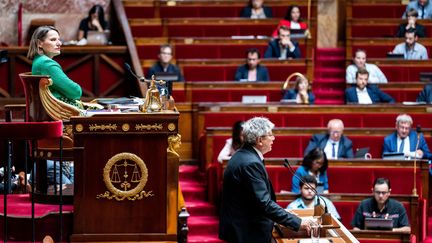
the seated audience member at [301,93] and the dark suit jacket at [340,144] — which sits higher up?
the seated audience member at [301,93]

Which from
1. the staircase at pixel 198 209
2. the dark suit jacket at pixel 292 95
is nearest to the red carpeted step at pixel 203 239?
the staircase at pixel 198 209

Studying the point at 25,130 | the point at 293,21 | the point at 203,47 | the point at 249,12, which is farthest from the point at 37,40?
the point at 249,12

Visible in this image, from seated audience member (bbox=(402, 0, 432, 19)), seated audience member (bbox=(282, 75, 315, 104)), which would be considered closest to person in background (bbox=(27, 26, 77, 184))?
seated audience member (bbox=(282, 75, 315, 104))

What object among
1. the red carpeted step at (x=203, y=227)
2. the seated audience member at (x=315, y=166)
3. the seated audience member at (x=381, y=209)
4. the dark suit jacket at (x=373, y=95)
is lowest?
the red carpeted step at (x=203, y=227)

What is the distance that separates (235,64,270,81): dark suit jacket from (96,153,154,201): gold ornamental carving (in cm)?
405

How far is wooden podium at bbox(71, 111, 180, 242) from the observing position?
3.48 m

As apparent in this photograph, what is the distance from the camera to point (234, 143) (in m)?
5.91

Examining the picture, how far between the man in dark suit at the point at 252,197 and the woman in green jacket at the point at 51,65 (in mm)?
667

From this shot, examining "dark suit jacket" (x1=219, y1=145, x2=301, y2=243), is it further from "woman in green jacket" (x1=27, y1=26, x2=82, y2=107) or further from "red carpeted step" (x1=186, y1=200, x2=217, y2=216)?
"red carpeted step" (x1=186, y1=200, x2=217, y2=216)

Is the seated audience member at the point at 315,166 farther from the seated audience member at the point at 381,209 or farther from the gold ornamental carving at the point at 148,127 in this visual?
the gold ornamental carving at the point at 148,127

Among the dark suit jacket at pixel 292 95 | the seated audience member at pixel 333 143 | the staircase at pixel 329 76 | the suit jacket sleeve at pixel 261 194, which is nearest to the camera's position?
the suit jacket sleeve at pixel 261 194

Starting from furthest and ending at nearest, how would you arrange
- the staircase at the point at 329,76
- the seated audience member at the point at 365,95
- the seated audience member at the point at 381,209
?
the staircase at the point at 329,76, the seated audience member at the point at 365,95, the seated audience member at the point at 381,209

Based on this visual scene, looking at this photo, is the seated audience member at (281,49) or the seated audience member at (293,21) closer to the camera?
the seated audience member at (281,49)

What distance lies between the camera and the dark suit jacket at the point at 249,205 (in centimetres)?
372
